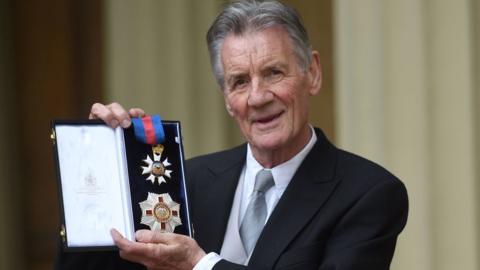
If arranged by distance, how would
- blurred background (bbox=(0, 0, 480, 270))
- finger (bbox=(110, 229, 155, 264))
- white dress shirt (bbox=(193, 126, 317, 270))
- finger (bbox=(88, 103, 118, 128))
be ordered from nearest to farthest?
finger (bbox=(110, 229, 155, 264))
finger (bbox=(88, 103, 118, 128))
white dress shirt (bbox=(193, 126, 317, 270))
blurred background (bbox=(0, 0, 480, 270))

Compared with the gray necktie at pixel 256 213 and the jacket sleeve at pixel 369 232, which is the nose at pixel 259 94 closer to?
the gray necktie at pixel 256 213

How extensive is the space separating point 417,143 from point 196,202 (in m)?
1.39

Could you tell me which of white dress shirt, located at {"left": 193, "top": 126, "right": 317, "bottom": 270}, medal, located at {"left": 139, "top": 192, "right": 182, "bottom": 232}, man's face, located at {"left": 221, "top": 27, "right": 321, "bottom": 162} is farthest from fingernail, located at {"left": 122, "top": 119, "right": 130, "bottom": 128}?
white dress shirt, located at {"left": 193, "top": 126, "right": 317, "bottom": 270}

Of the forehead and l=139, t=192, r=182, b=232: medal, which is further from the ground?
the forehead

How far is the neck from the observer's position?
2988mm

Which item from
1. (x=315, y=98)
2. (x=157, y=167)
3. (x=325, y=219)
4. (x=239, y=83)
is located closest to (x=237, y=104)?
(x=239, y=83)

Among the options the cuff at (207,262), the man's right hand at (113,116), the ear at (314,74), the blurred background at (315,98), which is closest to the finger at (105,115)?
the man's right hand at (113,116)

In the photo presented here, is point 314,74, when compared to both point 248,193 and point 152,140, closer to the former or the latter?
point 248,193

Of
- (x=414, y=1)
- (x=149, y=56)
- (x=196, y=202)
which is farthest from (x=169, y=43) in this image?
(x=196, y=202)

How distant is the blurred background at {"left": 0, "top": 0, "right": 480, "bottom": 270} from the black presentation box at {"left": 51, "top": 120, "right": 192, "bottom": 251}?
61.8 inches

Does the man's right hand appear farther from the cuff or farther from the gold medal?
the cuff

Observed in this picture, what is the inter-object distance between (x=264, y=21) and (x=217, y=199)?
491mm

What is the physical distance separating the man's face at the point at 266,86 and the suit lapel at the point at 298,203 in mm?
91

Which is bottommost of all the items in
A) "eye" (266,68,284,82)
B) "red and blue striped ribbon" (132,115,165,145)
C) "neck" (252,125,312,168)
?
"neck" (252,125,312,168)
